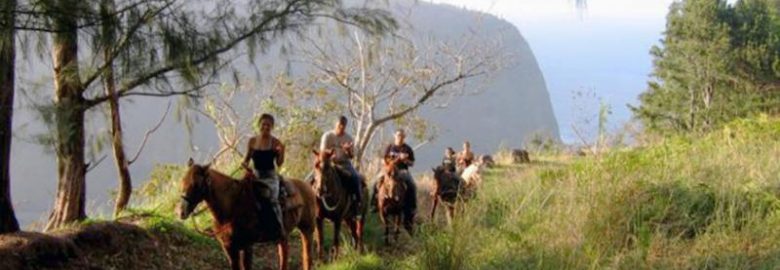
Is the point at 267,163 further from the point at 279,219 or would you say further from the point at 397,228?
the point at 397,228

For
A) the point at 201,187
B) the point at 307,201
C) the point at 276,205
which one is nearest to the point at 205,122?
the point at 307,201

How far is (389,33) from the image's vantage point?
6.75m

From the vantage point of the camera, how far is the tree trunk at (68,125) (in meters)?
Answer: 4.96

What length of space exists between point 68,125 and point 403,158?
5250 mm

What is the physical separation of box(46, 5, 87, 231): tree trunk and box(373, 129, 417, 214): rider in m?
4.06

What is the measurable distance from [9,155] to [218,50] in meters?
2.45

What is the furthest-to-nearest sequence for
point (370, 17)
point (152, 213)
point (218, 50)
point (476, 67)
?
point (476, 67), point (152, 213), point (370, 17), point (218, 50)

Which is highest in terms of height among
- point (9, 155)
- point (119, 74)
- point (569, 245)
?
point (119, 74)

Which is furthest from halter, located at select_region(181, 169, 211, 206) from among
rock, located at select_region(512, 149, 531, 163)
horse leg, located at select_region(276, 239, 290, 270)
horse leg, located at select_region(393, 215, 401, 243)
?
rock, located at select_region(512, 149, 531, 163)

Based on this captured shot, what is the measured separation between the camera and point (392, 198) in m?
11.2

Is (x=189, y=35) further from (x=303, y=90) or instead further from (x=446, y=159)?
(x=303, y=90)

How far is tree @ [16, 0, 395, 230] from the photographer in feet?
16.2

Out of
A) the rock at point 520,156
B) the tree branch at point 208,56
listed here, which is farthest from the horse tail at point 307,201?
the rock at point 520,156

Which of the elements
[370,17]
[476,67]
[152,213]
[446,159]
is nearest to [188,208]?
[370,17]
